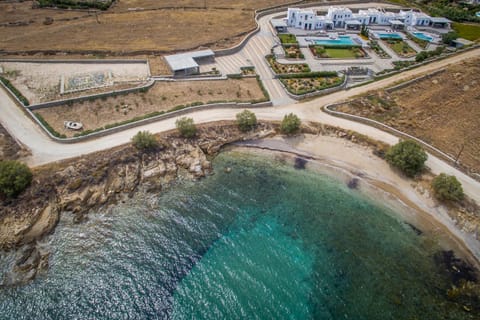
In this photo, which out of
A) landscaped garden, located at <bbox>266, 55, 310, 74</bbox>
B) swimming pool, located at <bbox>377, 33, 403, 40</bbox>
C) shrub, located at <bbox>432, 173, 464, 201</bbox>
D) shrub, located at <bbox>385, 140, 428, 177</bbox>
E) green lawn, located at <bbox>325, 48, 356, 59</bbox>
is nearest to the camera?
shrub, located at <bbox>432, 173, 464, 201</bbox>

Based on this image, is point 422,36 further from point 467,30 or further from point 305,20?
point 305,20

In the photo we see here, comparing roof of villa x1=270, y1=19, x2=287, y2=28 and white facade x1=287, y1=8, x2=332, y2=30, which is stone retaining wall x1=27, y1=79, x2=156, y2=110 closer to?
roof of villa x1=270, y1=19, x2=287, y2=28

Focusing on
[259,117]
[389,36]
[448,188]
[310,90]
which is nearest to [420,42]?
[389,36]

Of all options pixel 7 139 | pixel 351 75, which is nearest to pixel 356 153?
pixel 351 75

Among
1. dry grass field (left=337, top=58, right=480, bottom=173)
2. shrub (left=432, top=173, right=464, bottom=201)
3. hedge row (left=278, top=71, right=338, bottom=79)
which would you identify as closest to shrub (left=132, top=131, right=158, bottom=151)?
hedge row (left=278, top=71, right=338, bottom=79)

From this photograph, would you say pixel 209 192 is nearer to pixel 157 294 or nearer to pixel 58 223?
pixel 157 294

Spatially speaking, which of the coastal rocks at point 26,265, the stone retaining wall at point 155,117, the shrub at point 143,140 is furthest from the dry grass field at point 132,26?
the coastal rocks at point 26,265
